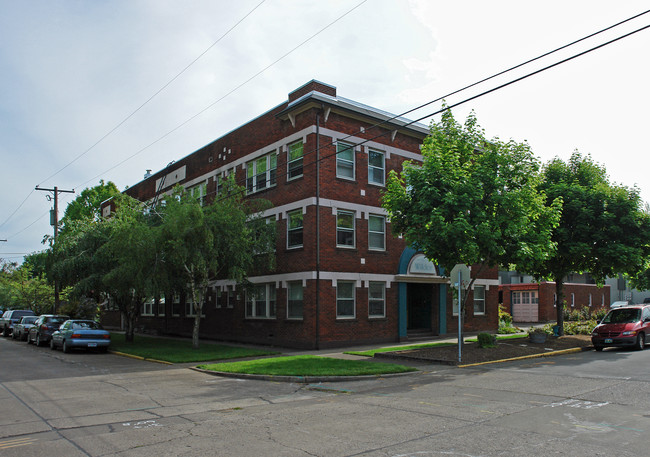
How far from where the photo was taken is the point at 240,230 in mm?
20797

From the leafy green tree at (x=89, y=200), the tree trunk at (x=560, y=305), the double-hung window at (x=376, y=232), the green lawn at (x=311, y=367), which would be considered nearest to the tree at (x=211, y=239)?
the double-hung window at (x=376, y=232)

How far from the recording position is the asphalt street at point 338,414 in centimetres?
697

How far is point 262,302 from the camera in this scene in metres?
25.2

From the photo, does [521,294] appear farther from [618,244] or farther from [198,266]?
[198,266]

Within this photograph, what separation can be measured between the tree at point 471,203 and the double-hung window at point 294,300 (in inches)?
222

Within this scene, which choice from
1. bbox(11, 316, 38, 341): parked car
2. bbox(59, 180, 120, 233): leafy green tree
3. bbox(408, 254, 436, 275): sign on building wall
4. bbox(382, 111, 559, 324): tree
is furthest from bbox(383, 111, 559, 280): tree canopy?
bbox(59, 180, 120, 233): leafy green tree

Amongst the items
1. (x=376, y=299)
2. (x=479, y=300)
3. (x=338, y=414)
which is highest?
(x=376, y=299)

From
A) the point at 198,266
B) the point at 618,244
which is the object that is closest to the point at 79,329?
the point at 198,266

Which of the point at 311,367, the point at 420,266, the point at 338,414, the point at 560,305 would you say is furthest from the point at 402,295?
the point at 338,414

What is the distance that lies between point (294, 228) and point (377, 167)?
4.99 meters

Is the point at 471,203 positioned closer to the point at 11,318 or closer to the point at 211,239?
the point at 211,239

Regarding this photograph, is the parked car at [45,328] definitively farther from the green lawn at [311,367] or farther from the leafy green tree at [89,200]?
the leafy green tree at [89,200]

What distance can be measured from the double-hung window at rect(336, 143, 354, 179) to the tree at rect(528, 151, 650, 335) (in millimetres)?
8322

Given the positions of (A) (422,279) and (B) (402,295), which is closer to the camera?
(B) (402,295)
